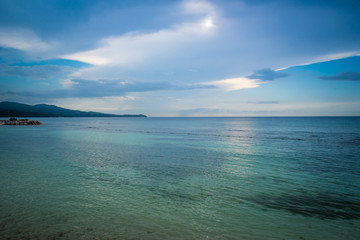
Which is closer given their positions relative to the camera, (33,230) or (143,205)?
(33,230)

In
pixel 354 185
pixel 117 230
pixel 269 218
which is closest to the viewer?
pixel 117 230

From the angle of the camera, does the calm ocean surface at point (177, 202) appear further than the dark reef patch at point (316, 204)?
No

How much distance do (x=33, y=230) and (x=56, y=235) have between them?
1.01 m

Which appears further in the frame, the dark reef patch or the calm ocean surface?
the dark reef patch

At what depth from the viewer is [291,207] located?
32.2 ft

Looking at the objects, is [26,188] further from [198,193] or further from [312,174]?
[312,174]

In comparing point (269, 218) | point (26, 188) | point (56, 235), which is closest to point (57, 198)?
point (26, 188)

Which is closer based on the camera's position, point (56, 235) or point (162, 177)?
point (56, 235)

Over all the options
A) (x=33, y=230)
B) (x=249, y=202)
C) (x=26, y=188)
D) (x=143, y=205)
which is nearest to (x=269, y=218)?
(x=249, y=202)

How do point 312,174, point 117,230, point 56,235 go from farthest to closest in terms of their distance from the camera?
1. point 312,174
2. point 117,230
3. point 56,235

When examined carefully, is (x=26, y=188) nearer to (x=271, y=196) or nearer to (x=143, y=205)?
(x=143, y=205)

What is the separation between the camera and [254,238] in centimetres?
709

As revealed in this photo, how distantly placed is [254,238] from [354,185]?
10559 millimetres

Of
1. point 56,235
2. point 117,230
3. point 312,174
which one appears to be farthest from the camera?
point 312,174
